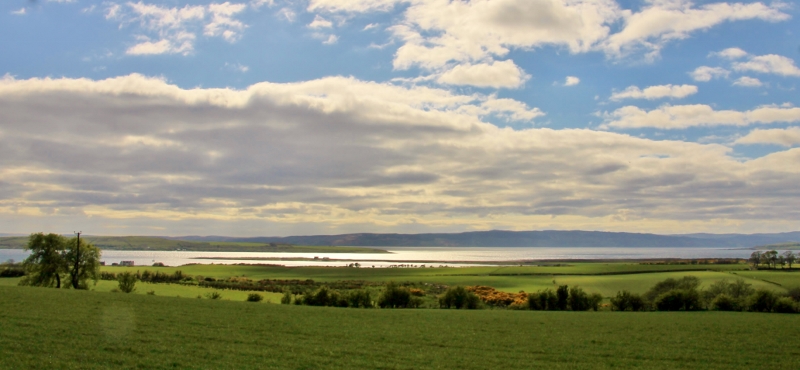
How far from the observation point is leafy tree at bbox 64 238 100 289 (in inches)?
2496

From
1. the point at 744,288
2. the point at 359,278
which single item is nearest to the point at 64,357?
the point at 744,288

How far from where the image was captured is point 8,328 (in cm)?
2094

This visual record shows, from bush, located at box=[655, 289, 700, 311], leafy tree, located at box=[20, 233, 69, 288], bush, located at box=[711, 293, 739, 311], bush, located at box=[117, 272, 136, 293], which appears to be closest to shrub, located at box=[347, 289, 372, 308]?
bush, located at box=[117, 272, 136, 293]

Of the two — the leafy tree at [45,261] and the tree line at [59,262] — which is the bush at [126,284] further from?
the leafy tree at [45,261]

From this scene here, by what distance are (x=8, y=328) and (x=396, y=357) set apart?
51.2ft

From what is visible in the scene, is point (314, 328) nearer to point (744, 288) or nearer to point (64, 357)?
point (64, 357)

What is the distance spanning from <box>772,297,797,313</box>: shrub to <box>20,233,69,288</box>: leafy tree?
76.0 metres

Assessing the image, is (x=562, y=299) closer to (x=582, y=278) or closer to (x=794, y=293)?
(x=794, y=293)

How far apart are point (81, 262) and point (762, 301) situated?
74.5 m

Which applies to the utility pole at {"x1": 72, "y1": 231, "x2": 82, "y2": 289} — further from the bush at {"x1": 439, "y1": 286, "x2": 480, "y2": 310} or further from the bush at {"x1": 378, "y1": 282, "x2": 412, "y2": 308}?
the bush at {"x1": 439, "y1": 286, "x2": 480, "y2": 310}

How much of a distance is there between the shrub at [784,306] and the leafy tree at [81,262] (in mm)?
73935

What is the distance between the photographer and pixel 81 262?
6412 centimetres

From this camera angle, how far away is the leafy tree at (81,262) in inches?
2496

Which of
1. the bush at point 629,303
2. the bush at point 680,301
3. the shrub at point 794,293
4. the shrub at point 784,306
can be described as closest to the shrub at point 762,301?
the shrub at point 784,306
